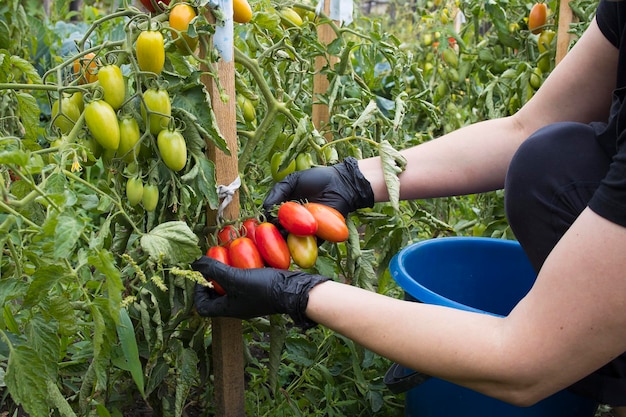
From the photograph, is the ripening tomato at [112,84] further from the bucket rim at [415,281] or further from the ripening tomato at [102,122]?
the bucket rim at [415,281]

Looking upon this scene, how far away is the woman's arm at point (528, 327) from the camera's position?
996 mm

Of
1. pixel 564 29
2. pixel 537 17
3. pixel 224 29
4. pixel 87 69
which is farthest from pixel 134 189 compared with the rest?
pixel 537 17

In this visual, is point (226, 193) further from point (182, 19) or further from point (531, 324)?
point (531, 324)

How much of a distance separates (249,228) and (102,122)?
40 centimetres

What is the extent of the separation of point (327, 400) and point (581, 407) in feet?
1.94

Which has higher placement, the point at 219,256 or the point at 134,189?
the point at 134,189

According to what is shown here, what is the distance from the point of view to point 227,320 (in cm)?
149

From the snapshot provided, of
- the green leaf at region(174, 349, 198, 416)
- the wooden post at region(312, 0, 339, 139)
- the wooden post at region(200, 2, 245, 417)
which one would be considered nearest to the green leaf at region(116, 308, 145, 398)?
the green leaf at region(174, 349, 198, 416)

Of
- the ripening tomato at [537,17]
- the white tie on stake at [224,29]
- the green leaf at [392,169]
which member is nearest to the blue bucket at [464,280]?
the green leaf at [392,169]

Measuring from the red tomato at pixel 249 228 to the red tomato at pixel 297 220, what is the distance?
0.21ft

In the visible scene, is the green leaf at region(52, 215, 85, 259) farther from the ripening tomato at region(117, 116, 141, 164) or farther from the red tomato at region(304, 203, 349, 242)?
the red tomato at region(304, 203, 349, 242)

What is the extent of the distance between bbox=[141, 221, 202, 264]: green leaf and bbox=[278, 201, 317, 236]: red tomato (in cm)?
23

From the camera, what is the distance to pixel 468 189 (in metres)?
1.64

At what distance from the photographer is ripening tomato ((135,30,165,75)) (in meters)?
1.15
